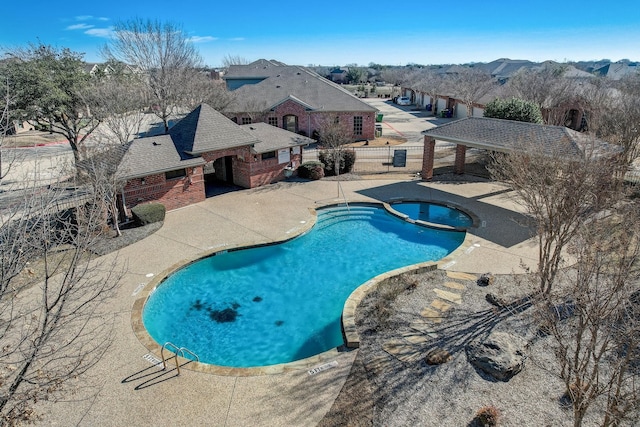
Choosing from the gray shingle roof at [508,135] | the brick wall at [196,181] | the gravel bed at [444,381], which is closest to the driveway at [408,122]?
the gray shingle roof at [508,135]

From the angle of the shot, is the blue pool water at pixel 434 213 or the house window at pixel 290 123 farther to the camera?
the house window at pixel 290 123

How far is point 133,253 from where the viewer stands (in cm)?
1656

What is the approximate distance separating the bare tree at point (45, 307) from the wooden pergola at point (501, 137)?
637 inches

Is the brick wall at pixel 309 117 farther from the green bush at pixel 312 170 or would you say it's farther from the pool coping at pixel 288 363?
the pool coping at pixel 288 363

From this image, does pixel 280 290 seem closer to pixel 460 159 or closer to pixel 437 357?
pixel 437 357

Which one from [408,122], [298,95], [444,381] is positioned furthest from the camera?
[408,122]

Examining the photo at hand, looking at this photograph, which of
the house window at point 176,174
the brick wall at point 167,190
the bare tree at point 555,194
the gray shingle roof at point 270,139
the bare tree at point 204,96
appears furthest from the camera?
the bare tree at point 204,96

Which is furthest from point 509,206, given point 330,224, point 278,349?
point 278,349

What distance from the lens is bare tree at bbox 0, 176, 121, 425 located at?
6.14m

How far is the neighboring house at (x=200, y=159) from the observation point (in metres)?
20.0

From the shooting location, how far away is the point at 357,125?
38406 mm

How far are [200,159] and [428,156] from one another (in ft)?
44.0

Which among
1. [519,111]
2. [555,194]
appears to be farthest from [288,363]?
[519,111]

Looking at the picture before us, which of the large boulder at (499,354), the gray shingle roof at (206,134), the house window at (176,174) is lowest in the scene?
the large boulder at (499,354)
